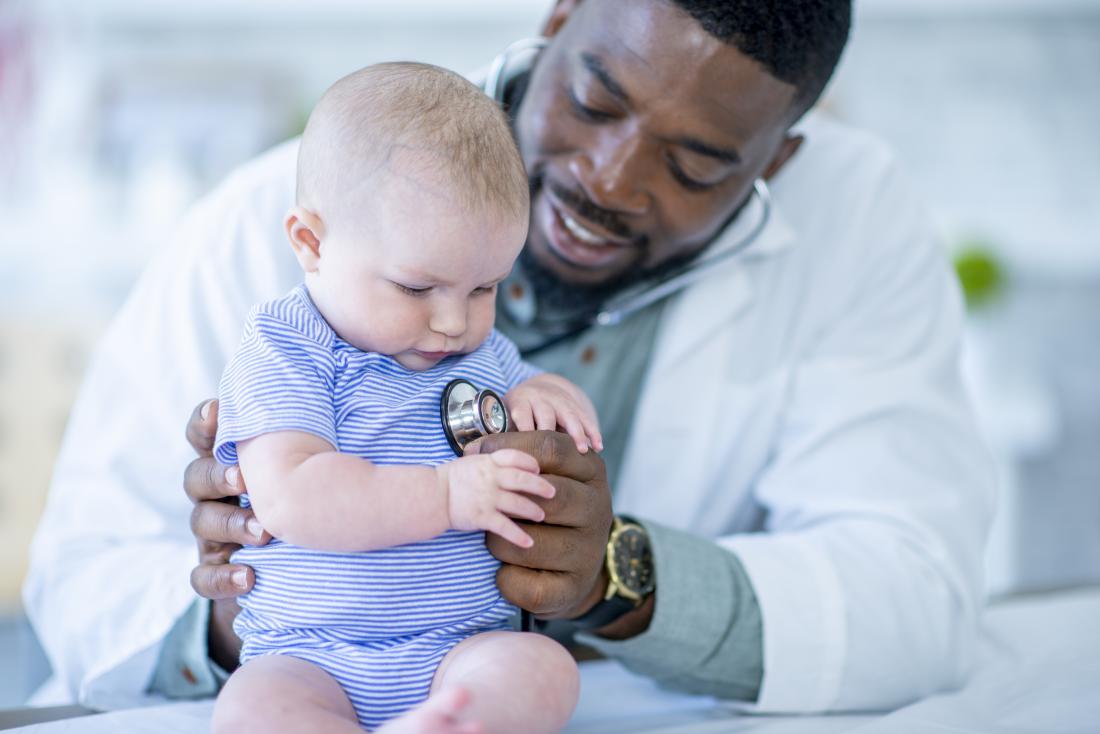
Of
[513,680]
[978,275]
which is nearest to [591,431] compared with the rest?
[513,680]

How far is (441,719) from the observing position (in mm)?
604

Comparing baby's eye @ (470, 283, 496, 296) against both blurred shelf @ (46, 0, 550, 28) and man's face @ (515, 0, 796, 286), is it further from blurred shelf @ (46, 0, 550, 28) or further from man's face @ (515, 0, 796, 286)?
blurred shelf @ (46, 0, 550, 28)

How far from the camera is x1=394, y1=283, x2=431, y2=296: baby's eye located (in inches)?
28.3

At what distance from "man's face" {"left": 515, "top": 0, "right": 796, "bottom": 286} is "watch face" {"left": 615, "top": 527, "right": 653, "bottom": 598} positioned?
330mm

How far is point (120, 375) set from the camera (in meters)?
1.15

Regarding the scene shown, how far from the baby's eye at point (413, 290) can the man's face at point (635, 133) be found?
403mm

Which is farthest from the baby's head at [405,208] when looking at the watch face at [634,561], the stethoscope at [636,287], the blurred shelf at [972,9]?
the blurred shelf at [972,9]

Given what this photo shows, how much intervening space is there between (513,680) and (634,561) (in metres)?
0.33

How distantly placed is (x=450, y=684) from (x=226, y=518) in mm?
244

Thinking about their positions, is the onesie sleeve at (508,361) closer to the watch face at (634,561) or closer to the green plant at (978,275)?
the watch face at (634,561)

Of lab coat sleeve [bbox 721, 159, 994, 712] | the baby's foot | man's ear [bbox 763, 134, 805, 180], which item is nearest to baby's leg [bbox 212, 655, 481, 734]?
the baby's foot

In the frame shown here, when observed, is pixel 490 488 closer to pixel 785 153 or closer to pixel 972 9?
pixel 785 153

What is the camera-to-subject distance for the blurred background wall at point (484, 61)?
9.90 feet

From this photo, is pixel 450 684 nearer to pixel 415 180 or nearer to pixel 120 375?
pixel 415 180
